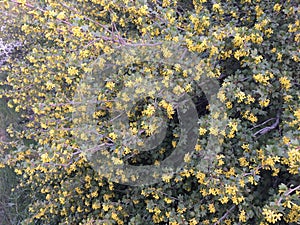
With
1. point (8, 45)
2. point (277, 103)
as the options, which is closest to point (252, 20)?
point (277, 103)

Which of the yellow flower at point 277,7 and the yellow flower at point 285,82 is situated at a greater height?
the yellow flower at point 277,7

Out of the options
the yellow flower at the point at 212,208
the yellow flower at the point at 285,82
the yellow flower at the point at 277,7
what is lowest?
the yellow flower at the point at 212,208

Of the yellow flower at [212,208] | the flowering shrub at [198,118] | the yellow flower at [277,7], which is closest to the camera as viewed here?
the flowering shrub at [198,118]

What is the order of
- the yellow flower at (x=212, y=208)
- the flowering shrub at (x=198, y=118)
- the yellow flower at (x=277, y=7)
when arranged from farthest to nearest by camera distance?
the yellow flower at (x=277, y=7)
the yellow flower at (x=212, y=208)
the flowering shrub at (x=198, y=118)

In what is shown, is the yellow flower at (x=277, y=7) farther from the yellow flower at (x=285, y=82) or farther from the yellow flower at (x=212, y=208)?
the yellow flower at (x=212, y=208)

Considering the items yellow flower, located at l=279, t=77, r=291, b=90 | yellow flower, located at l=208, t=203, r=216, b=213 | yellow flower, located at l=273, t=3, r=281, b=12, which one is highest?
yellow flower, located at l=273, t=3, r=281, b=12

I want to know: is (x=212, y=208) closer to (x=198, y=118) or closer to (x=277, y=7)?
(x=198, y=118)

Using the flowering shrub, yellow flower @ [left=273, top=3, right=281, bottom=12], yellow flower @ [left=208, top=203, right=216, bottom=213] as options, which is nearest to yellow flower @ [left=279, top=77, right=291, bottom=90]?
the flowering shrub

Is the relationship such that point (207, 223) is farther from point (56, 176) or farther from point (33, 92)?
point (33, 92)

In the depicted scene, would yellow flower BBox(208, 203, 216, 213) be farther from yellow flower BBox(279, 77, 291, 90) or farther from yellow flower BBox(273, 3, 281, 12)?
yellow flower BBox(273, 3, 281, 12)

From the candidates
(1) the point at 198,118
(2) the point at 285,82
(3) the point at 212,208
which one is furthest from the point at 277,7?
(3) the point at 212,208

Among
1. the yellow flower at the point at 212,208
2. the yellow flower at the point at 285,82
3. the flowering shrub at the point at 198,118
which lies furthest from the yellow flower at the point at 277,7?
the yellow flower at the point at 212,208
